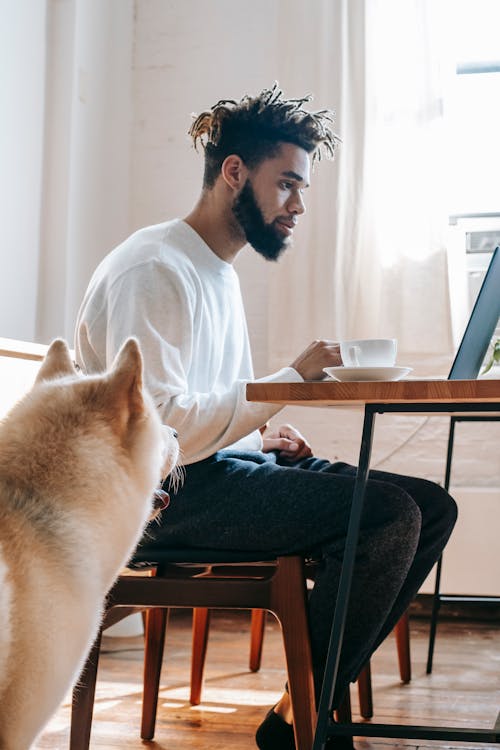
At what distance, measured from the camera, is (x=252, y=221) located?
6.61ft

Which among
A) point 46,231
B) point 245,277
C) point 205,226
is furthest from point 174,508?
point 245,277

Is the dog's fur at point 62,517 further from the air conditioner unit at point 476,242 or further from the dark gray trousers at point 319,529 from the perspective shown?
the air conditioner unit at point 476,242

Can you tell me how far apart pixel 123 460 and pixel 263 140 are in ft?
3.65

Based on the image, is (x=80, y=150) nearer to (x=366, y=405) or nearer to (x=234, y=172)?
(x=234, y=172)

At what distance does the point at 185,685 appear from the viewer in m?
2.41

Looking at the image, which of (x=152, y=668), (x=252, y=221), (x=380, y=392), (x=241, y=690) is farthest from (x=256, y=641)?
(x=380, y=392)

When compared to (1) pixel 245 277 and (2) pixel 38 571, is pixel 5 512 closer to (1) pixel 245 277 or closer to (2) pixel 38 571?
(2) pixel 38 571

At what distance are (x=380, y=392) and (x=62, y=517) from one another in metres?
0.48

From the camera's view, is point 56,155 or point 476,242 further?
point 476,242

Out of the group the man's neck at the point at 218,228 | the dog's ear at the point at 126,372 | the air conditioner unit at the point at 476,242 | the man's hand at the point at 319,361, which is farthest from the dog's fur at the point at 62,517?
the air conditioner unit at the point at 476,242

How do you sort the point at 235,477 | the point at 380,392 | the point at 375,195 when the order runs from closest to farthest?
the point at 380,392 < the point at 235,477 < the point at 375,195

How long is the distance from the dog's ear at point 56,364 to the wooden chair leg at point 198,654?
1.05m

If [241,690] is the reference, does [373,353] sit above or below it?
above

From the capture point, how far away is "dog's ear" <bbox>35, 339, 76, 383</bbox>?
1.37 metres
